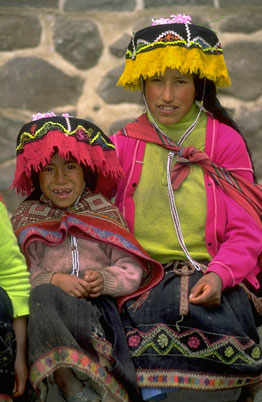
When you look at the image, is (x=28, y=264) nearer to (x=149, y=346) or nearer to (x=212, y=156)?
(x=149, y=346)

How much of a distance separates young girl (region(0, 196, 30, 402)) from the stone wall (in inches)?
48.4

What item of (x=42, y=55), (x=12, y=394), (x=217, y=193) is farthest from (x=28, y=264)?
(x=42, y=55)

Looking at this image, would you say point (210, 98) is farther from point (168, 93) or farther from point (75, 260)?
point (75, 260)

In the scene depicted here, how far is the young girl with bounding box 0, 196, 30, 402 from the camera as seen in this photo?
268 centimetres

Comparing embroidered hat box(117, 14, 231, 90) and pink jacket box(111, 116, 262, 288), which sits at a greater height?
embroidered hat box(117, 14, 231, 90)

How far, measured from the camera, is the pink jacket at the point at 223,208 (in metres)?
3.14

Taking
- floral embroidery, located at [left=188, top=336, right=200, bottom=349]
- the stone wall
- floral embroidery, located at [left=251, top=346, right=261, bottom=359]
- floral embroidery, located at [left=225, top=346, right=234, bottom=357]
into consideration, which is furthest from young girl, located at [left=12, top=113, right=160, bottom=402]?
the stone wall

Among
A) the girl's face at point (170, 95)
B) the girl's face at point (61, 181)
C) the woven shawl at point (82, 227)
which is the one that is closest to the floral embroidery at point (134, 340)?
the woven shawl at point (82, 227)

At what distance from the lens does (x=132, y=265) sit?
3094 mm

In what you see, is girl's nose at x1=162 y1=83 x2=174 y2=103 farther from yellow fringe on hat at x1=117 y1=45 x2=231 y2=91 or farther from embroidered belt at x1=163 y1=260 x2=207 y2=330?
embroidered belt at x1=163 y1=260 x2=207 y2=330

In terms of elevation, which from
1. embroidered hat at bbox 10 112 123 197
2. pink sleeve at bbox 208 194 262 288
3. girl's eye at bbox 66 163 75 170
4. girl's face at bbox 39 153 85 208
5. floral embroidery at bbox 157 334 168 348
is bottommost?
floral embroidery at bbox 157 334 168 348

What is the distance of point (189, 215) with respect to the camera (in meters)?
3.27

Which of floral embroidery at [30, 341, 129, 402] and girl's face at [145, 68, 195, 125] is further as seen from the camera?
girl's face at [145, 68, 195, 125]

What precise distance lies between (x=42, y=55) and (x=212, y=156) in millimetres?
1230
